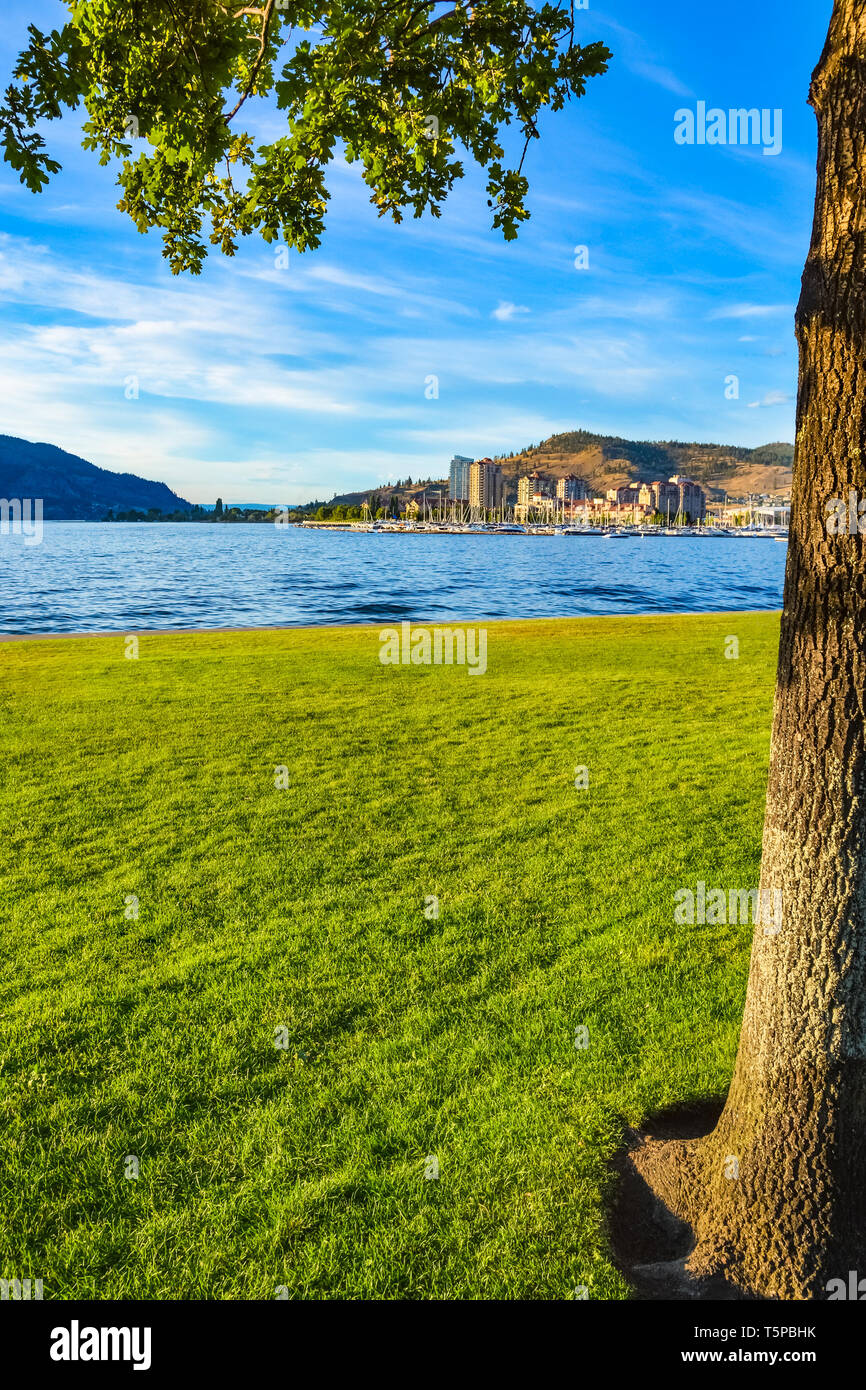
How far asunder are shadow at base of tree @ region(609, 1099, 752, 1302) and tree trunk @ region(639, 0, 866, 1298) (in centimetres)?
7

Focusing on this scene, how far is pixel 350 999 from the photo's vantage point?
4844 millimetres

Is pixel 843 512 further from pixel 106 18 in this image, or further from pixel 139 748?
pixel 139 748

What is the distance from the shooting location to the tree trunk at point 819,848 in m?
2.68

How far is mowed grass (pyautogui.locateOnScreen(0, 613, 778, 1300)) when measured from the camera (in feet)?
10.5

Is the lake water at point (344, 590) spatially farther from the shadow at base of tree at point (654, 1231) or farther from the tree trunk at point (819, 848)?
the tree trunk at point (819, 848)

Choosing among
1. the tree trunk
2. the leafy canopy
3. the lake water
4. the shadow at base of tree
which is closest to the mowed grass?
the shadow at base of tree

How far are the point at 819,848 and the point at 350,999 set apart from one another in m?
3.08

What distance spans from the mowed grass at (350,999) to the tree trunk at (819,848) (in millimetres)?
738

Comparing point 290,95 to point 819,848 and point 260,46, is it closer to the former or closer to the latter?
point 260,46

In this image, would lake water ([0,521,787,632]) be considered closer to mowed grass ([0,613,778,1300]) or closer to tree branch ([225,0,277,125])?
mowed grass ([0,613,778,1300])

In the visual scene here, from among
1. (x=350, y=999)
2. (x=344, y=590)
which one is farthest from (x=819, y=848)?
(x=344, y=590)

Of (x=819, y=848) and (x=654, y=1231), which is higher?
(x=819, y=848)

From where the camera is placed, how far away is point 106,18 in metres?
3.69
